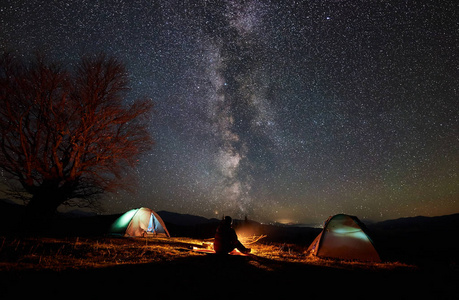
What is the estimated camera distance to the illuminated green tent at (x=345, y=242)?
8.27m

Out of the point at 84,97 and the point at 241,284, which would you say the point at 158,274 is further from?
the point at 84,97

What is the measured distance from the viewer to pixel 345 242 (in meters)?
8.62

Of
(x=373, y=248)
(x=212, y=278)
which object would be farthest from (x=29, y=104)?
(x=373, y=248)

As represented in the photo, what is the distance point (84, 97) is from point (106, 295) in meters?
11.8

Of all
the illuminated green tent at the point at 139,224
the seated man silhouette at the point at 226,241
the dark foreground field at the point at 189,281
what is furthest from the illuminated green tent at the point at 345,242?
the illuminated green tent at the point at 139,224

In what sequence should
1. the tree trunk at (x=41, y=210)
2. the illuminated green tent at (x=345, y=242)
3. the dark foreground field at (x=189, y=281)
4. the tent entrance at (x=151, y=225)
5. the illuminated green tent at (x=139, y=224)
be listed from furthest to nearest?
1. the tent entrance at (x=151, y=225)
2. the illuminated green tent at (x=139, y=224)
3. the tree trunk at (x=41, y=210)
4. the illuminated green tent at (x=345, y=242)
5. the dark foreground field at (x=189, y=281)

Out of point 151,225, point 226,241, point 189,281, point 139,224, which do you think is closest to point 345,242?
point 226,241

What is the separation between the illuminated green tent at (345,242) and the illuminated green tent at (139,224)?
32.9 ft

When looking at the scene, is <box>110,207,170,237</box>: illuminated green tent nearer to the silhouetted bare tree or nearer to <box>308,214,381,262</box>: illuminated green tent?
the silhouetted bare tree

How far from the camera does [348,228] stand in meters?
8.78

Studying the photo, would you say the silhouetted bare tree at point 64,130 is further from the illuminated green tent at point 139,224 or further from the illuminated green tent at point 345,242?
the illuminated green tent at point 345,242

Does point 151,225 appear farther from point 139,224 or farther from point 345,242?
point 345,242

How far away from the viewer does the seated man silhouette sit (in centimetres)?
687

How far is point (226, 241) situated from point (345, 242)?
16.6ft
